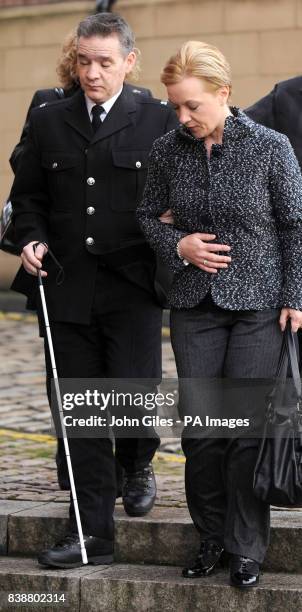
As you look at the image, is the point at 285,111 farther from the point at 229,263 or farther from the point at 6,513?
the point at 6,513

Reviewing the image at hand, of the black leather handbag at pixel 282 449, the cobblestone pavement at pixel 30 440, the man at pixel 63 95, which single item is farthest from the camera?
the cobblestone pavement at pixel 30 440

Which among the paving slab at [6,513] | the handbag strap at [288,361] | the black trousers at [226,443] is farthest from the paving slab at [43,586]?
the handbag strap at [288,361]

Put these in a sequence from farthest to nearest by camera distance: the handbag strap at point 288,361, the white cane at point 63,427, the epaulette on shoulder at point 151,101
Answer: the epaulette on shoulder at point 151,101, the white cane at point 63,427, the handbag strap at point 288,361

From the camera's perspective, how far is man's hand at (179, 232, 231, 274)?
15.8ft

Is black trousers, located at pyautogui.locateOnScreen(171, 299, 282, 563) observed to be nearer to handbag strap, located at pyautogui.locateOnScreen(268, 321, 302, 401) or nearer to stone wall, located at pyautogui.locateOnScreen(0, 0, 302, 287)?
handbag strap, located at pyautogui.locateOnScreen(268, 321, 302, 401)

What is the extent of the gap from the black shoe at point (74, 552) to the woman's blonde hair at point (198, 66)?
174cm

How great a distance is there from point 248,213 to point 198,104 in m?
0.40

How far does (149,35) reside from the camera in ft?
45.5

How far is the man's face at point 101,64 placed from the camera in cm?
518

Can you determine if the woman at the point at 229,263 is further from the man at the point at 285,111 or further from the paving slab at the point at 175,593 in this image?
the man at the point at 285,111

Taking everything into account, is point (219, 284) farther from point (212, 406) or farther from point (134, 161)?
point (134, 161)

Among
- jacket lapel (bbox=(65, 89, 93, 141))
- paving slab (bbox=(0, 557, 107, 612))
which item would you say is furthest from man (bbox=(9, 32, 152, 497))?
paving slab (bbox=(0, 557, 107, 612))

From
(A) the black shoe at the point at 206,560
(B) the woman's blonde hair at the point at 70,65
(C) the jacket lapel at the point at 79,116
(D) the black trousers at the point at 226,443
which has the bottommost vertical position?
(A) the black shoe at the point at 206,560

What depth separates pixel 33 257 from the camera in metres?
5.34
